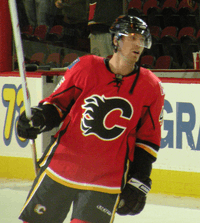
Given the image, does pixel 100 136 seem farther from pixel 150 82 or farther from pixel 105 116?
A: pixel 150 82

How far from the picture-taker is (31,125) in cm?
116

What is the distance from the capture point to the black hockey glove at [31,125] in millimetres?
1160

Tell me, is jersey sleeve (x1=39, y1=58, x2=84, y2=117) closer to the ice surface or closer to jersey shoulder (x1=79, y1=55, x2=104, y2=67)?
jersey shoulder (x1=79, y1=55, x2=104, y2=67)

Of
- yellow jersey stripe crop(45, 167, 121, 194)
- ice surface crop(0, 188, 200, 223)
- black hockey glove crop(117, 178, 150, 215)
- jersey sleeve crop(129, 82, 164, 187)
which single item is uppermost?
jersey sleeve crop(129, 82, 164, 187)

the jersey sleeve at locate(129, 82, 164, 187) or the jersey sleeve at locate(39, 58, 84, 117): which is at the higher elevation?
the jersey sleeve at locate(39, 58, 84, 117)

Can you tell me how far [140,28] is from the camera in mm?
1307

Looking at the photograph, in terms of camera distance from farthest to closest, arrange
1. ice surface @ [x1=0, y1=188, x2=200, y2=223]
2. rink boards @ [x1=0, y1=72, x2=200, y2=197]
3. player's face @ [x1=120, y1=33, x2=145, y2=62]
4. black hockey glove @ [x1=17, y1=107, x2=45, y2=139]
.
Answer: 1. rink boards @ [x1=0, y1=72, x2=200, y2=197]
2. ice surface @ [x1=0, y1=188, x2=200, y2=223]
3. player's face @ [x1=120, y1=33, x2=145, y2=62]
4. black hockey glove @ [x1=17, y1=107, x2=45, y2=139]

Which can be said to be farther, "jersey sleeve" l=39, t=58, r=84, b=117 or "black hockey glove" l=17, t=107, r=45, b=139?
"jersey sleeve" l=39, t=58, r=84, b=117

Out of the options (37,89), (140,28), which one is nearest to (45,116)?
(140,28)

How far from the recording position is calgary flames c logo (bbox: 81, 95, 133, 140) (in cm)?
122

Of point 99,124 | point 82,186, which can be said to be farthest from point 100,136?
point 82,186

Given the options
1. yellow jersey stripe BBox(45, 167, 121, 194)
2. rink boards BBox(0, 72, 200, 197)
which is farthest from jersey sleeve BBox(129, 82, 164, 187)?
rink boards BBox(0, 72, 200, 197)

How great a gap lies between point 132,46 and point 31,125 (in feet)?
1.49

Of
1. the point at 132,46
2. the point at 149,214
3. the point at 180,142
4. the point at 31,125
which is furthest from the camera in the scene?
the point at 180,142
